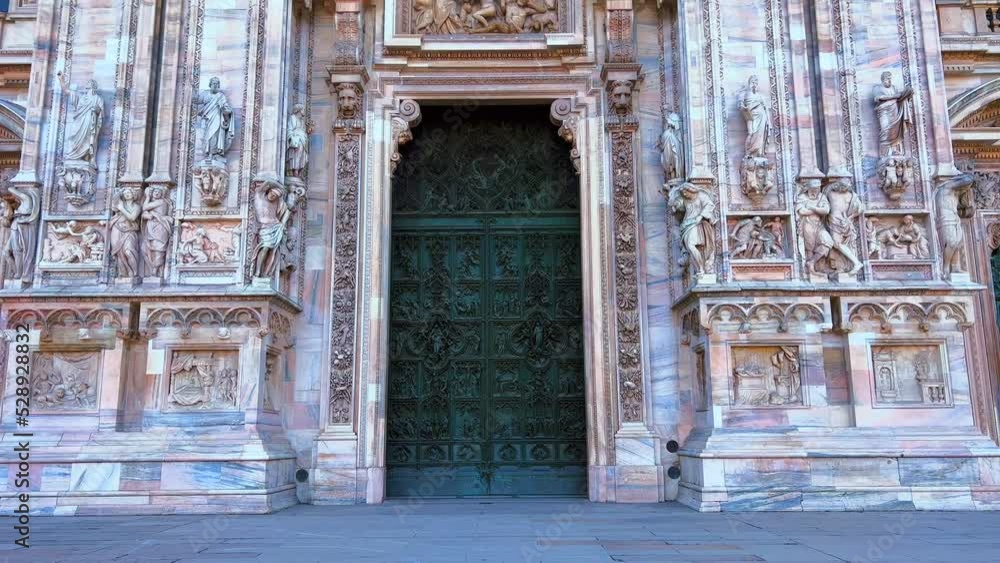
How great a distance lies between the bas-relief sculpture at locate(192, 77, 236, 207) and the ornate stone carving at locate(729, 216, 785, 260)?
7565 millimetres

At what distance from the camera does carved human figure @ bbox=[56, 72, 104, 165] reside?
39.7 feet

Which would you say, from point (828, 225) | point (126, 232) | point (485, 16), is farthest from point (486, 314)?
point (126, 232)

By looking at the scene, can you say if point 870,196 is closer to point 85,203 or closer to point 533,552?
point 533,552

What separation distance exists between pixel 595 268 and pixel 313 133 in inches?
202

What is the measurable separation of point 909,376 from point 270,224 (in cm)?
945

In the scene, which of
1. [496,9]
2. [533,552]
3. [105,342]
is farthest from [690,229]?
[105,342]

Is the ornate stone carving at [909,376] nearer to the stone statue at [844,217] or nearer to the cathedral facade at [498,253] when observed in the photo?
the cathedral facade at [498,253]

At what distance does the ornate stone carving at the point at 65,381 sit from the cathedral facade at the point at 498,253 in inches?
1.6

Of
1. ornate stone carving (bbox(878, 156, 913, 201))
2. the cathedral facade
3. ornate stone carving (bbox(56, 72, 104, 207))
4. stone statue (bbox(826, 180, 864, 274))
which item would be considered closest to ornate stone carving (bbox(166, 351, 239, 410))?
the cathedral facade

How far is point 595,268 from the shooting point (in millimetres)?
12766

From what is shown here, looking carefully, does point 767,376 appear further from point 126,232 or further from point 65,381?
point 65,381

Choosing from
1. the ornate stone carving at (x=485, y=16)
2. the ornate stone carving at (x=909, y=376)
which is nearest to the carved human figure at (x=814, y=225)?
the ornate stone carving at (x=909, y=376)

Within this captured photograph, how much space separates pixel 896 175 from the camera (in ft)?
38.9

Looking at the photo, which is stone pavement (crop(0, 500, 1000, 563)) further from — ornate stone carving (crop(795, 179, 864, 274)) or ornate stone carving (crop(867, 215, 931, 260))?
ornate stone carving (crop(867, 215, 931, 260))
